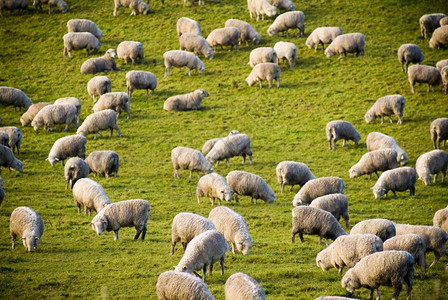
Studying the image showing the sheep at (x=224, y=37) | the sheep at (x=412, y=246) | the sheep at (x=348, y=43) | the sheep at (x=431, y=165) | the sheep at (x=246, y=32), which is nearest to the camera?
the sheep at (x=412, y=246)

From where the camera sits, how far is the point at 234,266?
1748 cm

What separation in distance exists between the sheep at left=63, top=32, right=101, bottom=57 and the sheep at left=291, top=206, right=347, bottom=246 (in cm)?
2653

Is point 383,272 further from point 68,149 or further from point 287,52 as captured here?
point 287,52

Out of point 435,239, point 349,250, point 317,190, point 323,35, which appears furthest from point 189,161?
point 323,35

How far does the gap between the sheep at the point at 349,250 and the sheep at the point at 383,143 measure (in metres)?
11.3

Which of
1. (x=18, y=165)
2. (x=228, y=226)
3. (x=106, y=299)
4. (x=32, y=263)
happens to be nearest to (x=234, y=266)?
(x=228, y=226)

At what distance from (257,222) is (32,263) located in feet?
24.9

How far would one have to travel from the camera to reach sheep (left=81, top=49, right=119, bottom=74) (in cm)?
3950

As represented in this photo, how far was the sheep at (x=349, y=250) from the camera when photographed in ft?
52.9

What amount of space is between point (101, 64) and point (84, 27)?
5352mm

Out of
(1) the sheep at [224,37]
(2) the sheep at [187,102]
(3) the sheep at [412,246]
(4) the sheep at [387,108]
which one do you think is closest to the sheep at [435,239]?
(3) the sheep at [412,246]

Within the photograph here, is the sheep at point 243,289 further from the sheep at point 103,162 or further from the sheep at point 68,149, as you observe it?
the sheep at point 68,149

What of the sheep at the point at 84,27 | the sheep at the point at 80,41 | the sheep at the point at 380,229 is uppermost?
the sheep at the point at 84,27

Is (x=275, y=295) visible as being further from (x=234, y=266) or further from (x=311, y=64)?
(x=311, y=64)
